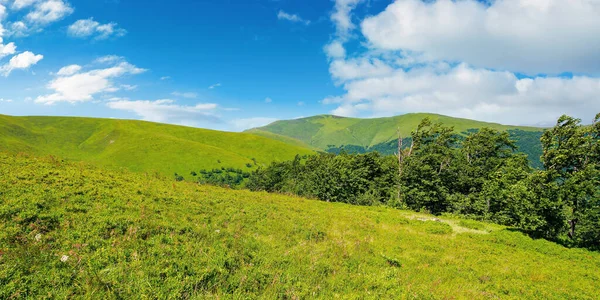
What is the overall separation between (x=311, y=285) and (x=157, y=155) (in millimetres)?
152349

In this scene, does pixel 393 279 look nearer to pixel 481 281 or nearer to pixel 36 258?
pixel 481 281

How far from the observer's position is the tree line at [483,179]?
765 inches

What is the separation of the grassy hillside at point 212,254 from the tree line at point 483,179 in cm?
340

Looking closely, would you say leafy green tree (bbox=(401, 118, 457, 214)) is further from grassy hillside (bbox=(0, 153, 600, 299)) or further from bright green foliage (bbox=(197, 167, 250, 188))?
bright green foliage (bbox=(197, 167, 250, 188))

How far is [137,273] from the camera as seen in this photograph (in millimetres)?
6965

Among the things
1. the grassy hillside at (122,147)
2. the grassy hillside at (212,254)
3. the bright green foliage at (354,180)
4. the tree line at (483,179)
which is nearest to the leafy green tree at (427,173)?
the tree line at (483,179)

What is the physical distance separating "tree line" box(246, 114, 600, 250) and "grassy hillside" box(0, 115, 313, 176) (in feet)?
148

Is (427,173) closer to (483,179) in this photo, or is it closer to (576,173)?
(483,179)

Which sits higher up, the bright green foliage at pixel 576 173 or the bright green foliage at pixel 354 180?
the bright green foliage at pixel 576 173

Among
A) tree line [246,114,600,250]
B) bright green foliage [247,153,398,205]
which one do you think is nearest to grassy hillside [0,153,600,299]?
tree line [246,114,600,250]

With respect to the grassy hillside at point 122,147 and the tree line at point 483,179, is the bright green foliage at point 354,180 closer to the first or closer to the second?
the tree line at point 483,179

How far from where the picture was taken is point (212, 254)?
28.9ft

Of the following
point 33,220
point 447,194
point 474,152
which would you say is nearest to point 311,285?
point 33,220

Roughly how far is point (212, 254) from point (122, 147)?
6846 inches
